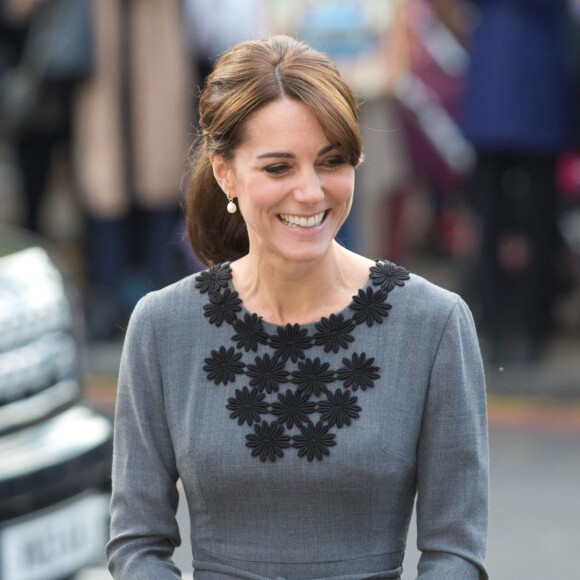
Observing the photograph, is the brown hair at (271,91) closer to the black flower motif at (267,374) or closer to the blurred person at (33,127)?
the black flower motif at (267,374)

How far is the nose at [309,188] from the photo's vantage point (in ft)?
7.75

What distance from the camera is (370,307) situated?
8.07ft

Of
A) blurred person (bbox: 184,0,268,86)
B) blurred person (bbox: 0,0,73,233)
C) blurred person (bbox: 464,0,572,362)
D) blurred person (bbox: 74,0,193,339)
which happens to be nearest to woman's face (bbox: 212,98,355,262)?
blurred person (bbox: 464,0,572,362)

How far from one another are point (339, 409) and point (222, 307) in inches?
11.6

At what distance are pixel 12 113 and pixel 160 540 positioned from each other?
6.27m

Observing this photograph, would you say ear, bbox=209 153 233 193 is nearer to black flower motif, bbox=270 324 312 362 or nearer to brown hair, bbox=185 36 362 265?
brown hair, bbox=185 36 362 265

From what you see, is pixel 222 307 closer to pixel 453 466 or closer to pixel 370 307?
pixel 370 307

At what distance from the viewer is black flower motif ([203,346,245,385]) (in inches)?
96.8

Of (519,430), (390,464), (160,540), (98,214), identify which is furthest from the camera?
(98,214)

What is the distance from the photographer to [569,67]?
7.24 m

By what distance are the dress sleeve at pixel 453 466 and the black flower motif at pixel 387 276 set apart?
0.41 feet

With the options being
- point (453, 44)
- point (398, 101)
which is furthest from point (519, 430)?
point (453, 44)

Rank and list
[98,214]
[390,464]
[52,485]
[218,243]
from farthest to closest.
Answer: [98,214], [52,485], [218,243], [390,464]

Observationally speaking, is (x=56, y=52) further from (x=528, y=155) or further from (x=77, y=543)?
(x=77, y=543)
